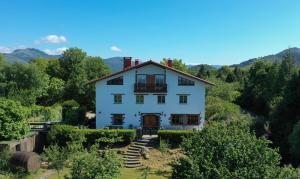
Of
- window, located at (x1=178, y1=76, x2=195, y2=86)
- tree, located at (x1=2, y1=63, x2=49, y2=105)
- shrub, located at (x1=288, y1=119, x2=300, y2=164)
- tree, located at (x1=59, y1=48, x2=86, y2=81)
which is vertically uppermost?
tree, located at (x1=59, y1=48, x2=86, y2=81)

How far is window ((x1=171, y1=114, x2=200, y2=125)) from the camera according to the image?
42625 mm

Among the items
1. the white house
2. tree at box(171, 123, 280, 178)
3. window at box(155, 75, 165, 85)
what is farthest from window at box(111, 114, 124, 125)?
tree at box(171, 123, 280, 178)

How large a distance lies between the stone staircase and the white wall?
536 centimetres

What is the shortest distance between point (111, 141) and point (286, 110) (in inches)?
634

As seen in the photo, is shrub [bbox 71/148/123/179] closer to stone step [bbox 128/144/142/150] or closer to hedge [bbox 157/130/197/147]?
stone step [bbox 128/144/142/150]

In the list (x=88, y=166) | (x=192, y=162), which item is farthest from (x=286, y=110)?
(x=88, y=166)

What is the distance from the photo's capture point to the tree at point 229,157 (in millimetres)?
15469

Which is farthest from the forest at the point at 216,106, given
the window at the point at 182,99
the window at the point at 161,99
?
the window at the point at 161,99

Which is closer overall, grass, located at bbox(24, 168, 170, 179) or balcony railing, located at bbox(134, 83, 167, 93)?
grass, located at bbox(24, 168, 170, 179)

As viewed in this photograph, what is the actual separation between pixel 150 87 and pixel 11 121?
14793 millimetres

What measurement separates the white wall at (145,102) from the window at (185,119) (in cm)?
39

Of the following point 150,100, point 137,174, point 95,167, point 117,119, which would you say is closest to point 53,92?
point 117,119

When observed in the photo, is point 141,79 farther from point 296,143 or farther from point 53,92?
point 53,92

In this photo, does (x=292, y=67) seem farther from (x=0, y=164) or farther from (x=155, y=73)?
(x=0, y=164)
